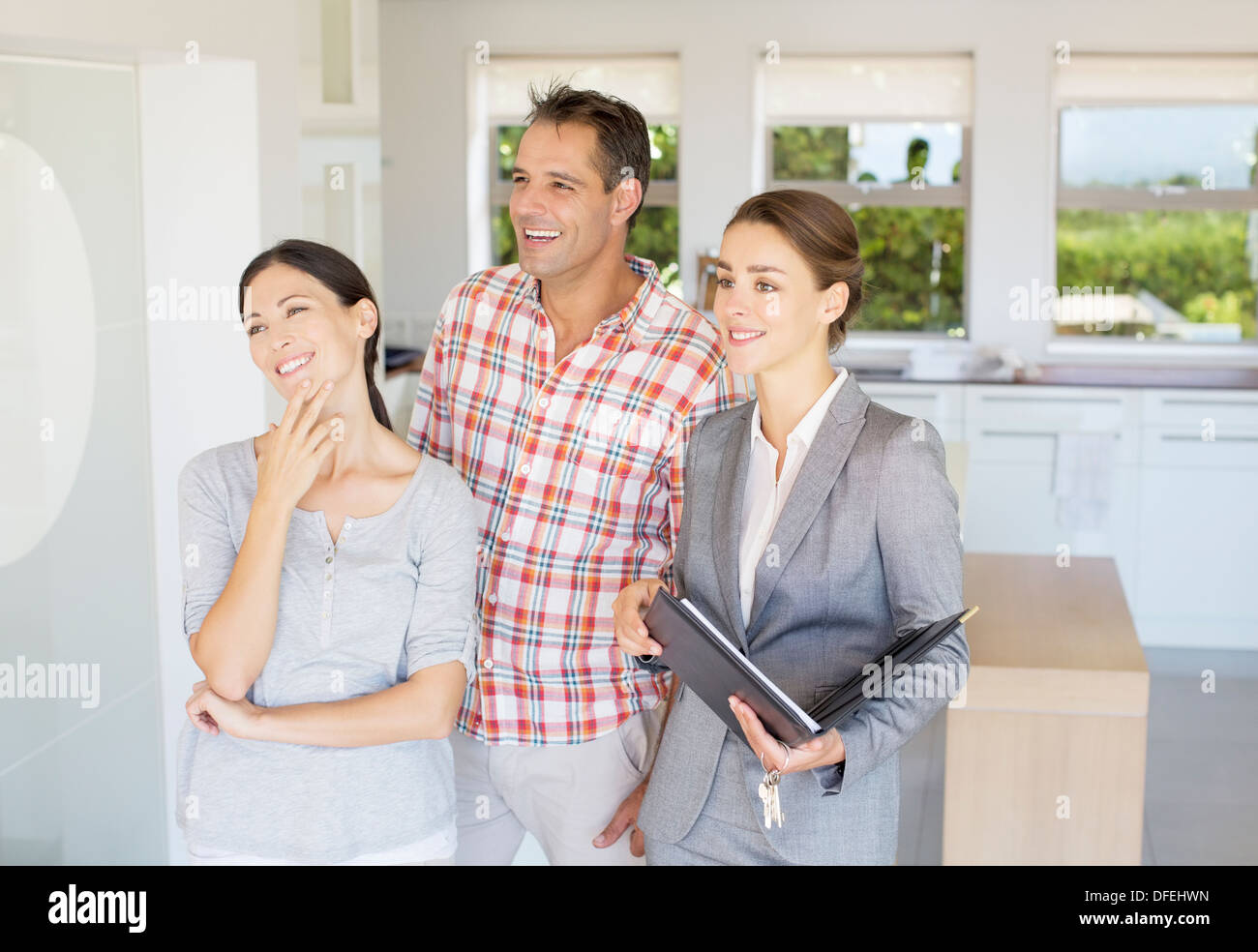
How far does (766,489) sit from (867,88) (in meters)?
4.70

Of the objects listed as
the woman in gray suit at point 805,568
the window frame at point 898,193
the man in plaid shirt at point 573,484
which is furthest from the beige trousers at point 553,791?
the window frame at point 898,193

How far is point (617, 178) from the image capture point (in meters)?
1.93

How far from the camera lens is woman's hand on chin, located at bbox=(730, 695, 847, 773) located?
4.90 ft

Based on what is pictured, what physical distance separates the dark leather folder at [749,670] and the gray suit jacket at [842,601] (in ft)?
0.13

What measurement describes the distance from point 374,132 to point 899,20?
3.08m

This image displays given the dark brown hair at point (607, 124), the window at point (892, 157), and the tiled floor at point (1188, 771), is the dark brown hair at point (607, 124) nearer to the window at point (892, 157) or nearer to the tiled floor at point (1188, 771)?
the tiled floor at point (1188, 771)

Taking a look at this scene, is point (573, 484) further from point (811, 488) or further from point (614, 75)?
point (614, 75)

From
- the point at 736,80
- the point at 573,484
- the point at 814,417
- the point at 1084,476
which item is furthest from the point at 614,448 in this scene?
the point at 736,80

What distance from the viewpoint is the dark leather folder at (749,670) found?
145cm

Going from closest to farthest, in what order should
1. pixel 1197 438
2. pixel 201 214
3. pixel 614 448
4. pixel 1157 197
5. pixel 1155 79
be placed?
pixel 614 448 < pixel 201 214 < pixel 1197 438 < pixel 1155 79 < pixel 1157 197

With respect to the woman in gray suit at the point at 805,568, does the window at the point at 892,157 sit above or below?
above

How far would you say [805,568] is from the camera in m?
1.59
